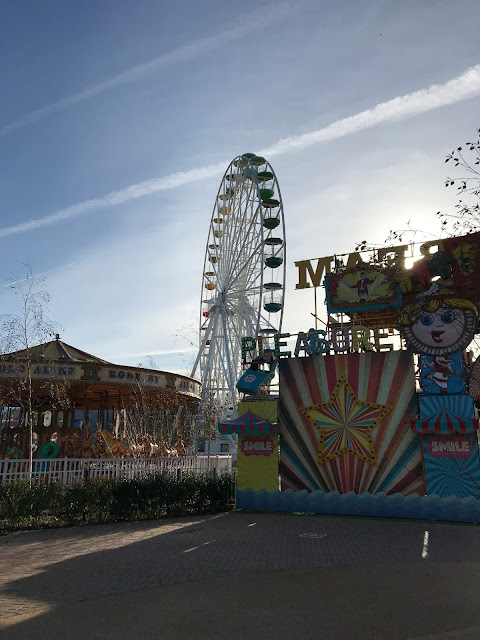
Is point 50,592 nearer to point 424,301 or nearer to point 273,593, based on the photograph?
point 273,593

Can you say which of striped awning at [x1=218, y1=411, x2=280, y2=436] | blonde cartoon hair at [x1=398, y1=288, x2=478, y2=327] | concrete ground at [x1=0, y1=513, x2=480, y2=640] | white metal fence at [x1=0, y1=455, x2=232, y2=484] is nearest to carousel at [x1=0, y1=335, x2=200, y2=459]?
white metal fence at [x1=0, y1=455, x2=232, y2=484]

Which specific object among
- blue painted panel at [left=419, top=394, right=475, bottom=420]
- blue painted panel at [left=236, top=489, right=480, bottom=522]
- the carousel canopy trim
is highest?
the carousel canopy trim

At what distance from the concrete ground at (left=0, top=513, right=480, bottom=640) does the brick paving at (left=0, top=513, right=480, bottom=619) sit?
26 millimetres

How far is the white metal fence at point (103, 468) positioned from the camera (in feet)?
39.9

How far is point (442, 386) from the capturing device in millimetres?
12703

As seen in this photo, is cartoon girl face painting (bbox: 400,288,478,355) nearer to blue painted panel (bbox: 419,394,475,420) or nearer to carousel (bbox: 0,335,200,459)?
blue painted panel (bbox: 419,394,475,420)

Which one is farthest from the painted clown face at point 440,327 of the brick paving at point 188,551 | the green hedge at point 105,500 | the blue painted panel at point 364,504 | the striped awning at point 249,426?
the green hedge at point 105,500

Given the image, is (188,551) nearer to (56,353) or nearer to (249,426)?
(249,426)

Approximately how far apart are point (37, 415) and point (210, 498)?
11.6m

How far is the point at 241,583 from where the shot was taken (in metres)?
6.78

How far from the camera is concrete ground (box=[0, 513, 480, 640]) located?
5.11m

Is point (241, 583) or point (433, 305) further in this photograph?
point (433, 305)

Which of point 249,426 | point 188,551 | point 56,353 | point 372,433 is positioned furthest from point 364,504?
point 56,353

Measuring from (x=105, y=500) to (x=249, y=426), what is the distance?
4.20 m
